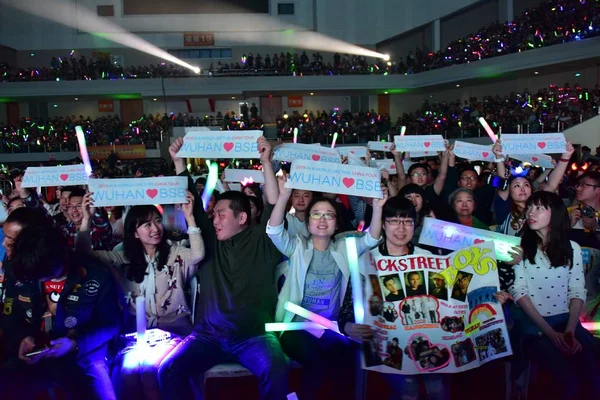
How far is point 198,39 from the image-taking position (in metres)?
31.8

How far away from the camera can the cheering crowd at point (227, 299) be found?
3.49 metres

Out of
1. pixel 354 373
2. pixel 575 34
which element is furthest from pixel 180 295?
pixel 575 34

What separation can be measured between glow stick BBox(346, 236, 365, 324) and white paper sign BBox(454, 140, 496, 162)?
410 centimetres

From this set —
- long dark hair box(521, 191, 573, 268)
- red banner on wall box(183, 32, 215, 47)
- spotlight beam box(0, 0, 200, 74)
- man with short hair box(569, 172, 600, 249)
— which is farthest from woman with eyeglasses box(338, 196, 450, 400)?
red banner on wall box(183, 32, 215, 47)

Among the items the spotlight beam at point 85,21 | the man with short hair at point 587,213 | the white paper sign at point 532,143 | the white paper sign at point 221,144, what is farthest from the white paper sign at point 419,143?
the spotlight beam at point 85,21

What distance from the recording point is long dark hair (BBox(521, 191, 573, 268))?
388cm

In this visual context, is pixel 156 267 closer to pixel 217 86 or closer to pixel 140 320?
pixel 140 320

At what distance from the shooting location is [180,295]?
4125mm

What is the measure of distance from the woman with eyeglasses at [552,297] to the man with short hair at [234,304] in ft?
4.96

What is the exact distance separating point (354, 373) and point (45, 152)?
23.2 meters

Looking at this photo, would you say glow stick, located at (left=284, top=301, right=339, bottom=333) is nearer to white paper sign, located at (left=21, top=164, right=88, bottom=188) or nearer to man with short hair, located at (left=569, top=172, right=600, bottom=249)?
man with short hair, located at (left=569, top=172, right=600, bottom=249)

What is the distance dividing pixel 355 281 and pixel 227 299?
89 cm

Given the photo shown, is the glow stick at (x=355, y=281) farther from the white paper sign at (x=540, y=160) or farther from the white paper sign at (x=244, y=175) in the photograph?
the white paper sign at (x=540, y=160)

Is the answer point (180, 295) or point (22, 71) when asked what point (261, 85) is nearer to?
point (22, 71)
